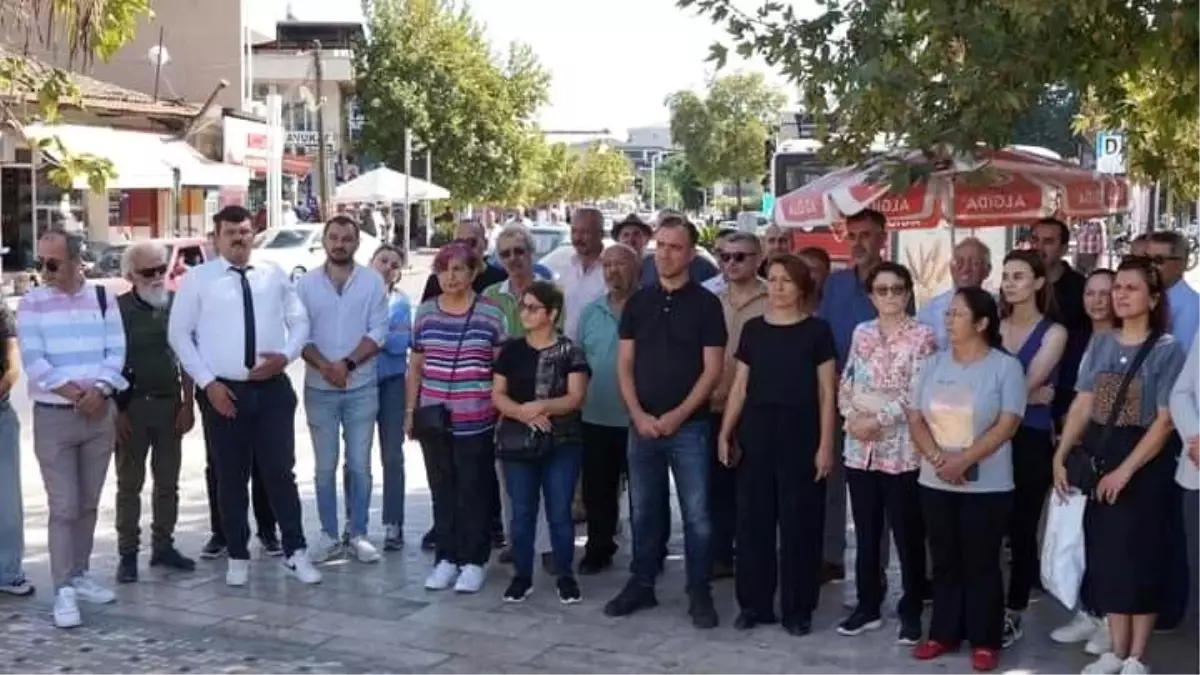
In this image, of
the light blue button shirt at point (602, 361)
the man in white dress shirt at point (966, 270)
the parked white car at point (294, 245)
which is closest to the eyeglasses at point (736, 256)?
the light blue button shirt at point (602, 361)

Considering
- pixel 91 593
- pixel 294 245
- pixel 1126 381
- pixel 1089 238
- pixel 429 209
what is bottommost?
pixel 91 593

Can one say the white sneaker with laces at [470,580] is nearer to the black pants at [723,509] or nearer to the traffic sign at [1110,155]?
the black pants at [723,509]

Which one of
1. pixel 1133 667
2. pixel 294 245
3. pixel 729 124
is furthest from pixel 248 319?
pixel 729 124

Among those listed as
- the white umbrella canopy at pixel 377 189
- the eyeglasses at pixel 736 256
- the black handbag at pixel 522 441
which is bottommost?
the black handbag at pixel 522 441

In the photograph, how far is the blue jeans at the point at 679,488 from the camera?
23.0ft

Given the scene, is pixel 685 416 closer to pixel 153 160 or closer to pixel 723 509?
pixel 723 509

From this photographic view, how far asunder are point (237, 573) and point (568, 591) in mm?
1794

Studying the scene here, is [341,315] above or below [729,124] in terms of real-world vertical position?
below

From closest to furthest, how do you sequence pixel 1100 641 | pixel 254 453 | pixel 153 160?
1. pixel 1100 641
2. pixel 254 453
3. pixel 153 160

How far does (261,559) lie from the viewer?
833 centimetres

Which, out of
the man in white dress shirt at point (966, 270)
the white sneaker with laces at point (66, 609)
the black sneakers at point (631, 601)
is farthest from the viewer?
the black sneakers at point (631, 601)

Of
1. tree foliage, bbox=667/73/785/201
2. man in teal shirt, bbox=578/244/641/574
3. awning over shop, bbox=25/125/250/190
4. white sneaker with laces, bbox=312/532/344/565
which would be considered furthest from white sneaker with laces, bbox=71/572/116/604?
tree foliage, bbox=667/73/785/201

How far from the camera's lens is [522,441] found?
7.25m

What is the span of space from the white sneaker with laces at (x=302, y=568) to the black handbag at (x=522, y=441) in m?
1.33
